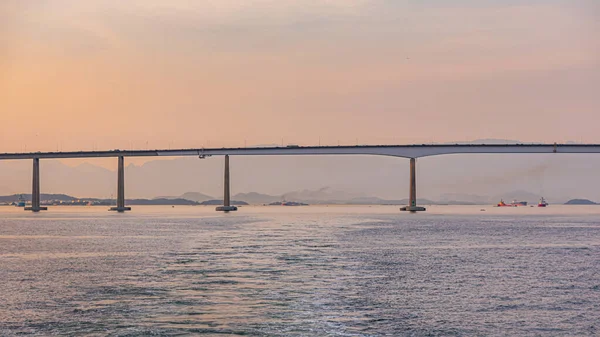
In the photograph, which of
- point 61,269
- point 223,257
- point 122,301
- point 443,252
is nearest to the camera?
point 122,301

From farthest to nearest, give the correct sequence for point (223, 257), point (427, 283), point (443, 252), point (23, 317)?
point (443, 252), point (223, 257), point (427, 283), point (23, 317)

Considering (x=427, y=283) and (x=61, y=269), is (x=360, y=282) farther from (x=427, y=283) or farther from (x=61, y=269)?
(x=61, y=269)

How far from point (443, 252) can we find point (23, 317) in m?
38.1

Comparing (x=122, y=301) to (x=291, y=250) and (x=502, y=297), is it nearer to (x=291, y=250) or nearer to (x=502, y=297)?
(x=502, y=297)

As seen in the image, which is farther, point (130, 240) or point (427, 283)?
point (130, 240)

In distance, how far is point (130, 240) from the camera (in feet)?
253

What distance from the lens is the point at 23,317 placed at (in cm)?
2788

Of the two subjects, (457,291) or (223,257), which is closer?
(457,291)

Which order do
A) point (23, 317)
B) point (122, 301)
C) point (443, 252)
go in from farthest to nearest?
1. point (443, 252)
2. point (122, 301)
3. point (23, 317)

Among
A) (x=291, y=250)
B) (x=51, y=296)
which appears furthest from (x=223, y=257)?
(x=51, y=296)

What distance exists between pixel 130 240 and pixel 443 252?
1329 inches

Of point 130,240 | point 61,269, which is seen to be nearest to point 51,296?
point 61,269

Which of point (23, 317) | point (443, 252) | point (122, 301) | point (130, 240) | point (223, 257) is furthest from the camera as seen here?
point (130, 240)

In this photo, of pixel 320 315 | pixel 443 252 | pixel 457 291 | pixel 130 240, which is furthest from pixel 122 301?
pixel 130 240
